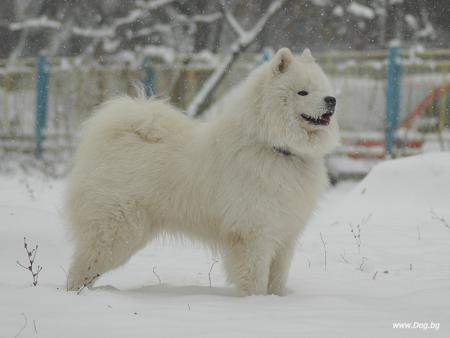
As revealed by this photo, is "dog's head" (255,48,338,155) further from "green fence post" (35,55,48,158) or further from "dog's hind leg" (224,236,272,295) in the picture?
"green fence post" (35,55,48,158)

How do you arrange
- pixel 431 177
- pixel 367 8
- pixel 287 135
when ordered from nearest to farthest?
1. pixel 287 135
2. pixel 431 177
3. pixel 367 8

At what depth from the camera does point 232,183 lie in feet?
13.2

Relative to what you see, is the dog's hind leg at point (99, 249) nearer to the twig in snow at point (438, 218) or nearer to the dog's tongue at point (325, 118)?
the dog's tongue at point (325, 118)

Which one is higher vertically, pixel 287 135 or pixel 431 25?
pixel 431 25

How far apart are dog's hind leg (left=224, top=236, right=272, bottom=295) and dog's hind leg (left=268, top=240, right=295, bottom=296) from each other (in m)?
0.23

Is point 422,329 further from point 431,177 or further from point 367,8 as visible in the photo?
point 367,8

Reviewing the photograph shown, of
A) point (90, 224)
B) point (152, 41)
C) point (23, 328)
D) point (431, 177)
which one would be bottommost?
point (23, 328)

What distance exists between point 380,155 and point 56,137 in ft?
21.6

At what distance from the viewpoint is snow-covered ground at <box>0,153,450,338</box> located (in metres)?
2.79

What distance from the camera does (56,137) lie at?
1255 cm

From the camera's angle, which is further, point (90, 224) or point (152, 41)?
point (152, 41)

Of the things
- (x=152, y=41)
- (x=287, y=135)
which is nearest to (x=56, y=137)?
(x=152, y=41)

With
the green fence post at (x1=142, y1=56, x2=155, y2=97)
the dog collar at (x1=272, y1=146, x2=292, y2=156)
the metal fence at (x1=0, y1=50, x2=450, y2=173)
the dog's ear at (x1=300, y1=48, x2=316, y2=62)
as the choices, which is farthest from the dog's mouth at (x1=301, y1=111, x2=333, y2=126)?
the green fence post at (x1=142, y1=56, x2=155, y2=97)

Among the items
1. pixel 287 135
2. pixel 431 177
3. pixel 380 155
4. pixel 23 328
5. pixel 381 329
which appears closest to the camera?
pixel 23 328
